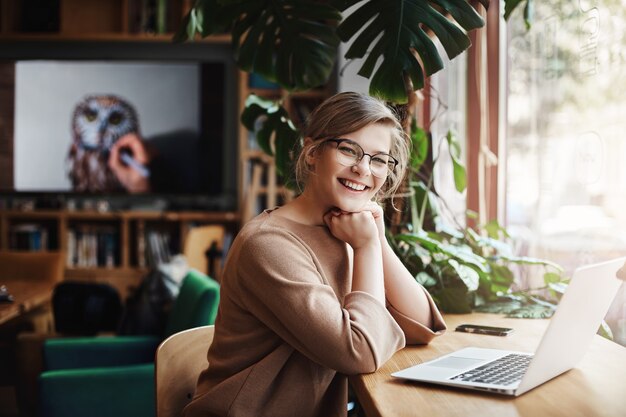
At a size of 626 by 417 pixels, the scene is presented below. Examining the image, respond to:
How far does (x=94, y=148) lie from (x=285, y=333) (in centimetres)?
452

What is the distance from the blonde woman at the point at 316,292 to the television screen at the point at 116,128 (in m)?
4.10

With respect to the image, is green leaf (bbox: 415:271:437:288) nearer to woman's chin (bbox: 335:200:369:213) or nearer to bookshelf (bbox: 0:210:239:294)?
woman's chin (bbox: 335:200:369:213)

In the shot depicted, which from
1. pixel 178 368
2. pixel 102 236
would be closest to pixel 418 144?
pixel 178 368

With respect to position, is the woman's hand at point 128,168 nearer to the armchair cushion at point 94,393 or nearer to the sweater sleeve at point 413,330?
the armchair cushion at point 94,393

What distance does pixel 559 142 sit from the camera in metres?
2.51

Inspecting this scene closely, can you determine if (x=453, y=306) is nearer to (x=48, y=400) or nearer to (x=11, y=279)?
(x=48, y=400)

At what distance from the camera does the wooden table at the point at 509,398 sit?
111 centimetres

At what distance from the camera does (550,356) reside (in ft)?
3.92

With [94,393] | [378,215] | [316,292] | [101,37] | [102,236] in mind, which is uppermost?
[101,37]

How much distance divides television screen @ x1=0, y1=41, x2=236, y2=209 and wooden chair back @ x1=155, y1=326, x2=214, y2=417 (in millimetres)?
3880

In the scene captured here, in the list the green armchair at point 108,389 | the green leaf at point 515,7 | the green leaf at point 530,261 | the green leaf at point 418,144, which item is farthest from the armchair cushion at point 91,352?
the green leaf at point 515,7

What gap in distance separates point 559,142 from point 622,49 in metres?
0.48

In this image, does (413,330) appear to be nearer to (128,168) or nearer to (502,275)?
(502,275)

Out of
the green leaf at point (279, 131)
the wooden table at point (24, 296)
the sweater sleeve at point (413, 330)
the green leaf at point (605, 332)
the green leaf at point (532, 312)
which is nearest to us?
the sweater sleeve at point (413, 330)
